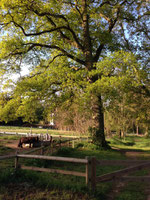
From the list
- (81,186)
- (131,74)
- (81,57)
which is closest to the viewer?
(81,186)

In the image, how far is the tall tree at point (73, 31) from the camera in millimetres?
14328

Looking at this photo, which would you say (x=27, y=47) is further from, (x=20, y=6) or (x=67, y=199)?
(x=67, y=199)

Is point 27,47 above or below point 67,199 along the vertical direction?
above

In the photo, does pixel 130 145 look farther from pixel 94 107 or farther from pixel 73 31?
pixel 73 31

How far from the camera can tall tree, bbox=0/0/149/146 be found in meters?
14.3

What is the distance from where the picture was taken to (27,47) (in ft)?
50.2

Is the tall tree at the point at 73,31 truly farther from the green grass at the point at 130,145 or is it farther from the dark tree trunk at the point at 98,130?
the green grass at the point at 130,145

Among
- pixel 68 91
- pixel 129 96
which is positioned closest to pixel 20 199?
pixel 68 91

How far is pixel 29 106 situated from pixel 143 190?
973cm

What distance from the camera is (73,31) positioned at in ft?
53.9

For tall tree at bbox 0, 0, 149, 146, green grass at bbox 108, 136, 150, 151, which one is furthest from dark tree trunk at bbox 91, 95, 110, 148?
green grass at bbox 108, 136, 150, 151

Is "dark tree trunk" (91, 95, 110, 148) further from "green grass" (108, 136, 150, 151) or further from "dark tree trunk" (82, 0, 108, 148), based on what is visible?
"green grass" (108, 136, 150, 151)

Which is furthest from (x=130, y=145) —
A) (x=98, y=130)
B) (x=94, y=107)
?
(x=94, y=107)

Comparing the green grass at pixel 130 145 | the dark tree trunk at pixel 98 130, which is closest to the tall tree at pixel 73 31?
the dark tree trunk at pixel 98 130
